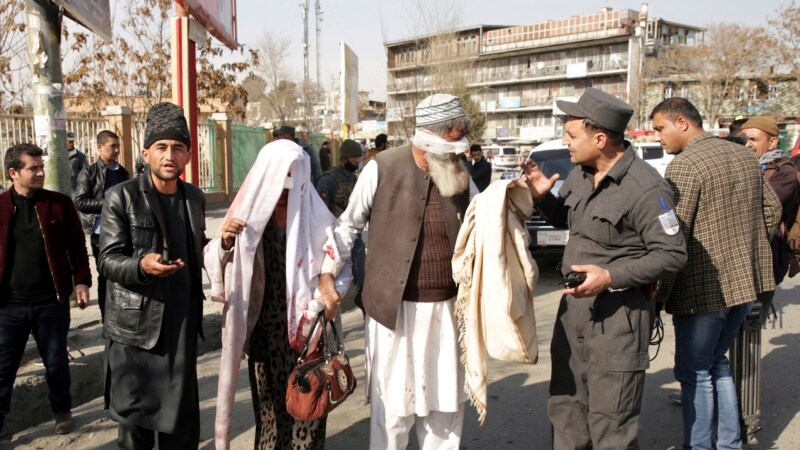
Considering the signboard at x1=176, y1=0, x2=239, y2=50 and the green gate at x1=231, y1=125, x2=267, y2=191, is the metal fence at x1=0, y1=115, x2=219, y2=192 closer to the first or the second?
the signboard at x1=176, y1=0, x2=239, y2=50

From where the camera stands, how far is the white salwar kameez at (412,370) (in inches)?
118

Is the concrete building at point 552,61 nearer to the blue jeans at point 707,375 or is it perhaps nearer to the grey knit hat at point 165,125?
the blue jeans at point 707,375

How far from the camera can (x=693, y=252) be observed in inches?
123

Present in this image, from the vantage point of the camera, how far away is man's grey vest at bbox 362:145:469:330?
2.94 m

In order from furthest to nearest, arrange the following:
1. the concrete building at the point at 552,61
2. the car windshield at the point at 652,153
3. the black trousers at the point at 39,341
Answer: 1. the concrete building at the point at 552,61
2. the car windshield at the point at 652,153
3. the black trousers at the point at 39,341

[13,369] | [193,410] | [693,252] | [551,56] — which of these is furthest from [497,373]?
[551,56]

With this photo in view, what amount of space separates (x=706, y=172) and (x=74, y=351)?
5.08 metres

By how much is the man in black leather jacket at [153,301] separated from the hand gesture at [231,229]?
0.53ft

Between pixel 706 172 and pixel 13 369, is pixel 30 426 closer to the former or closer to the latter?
pixel 13 369

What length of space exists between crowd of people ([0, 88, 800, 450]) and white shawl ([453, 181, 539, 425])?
0.13 meters

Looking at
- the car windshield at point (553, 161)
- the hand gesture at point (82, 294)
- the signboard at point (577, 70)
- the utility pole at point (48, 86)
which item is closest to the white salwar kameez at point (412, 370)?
the hand gesture at point (82, 294)

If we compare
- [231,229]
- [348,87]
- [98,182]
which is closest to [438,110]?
[231,229]

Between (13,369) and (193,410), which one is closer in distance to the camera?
(193,410)

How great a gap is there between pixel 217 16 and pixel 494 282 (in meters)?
7.39
